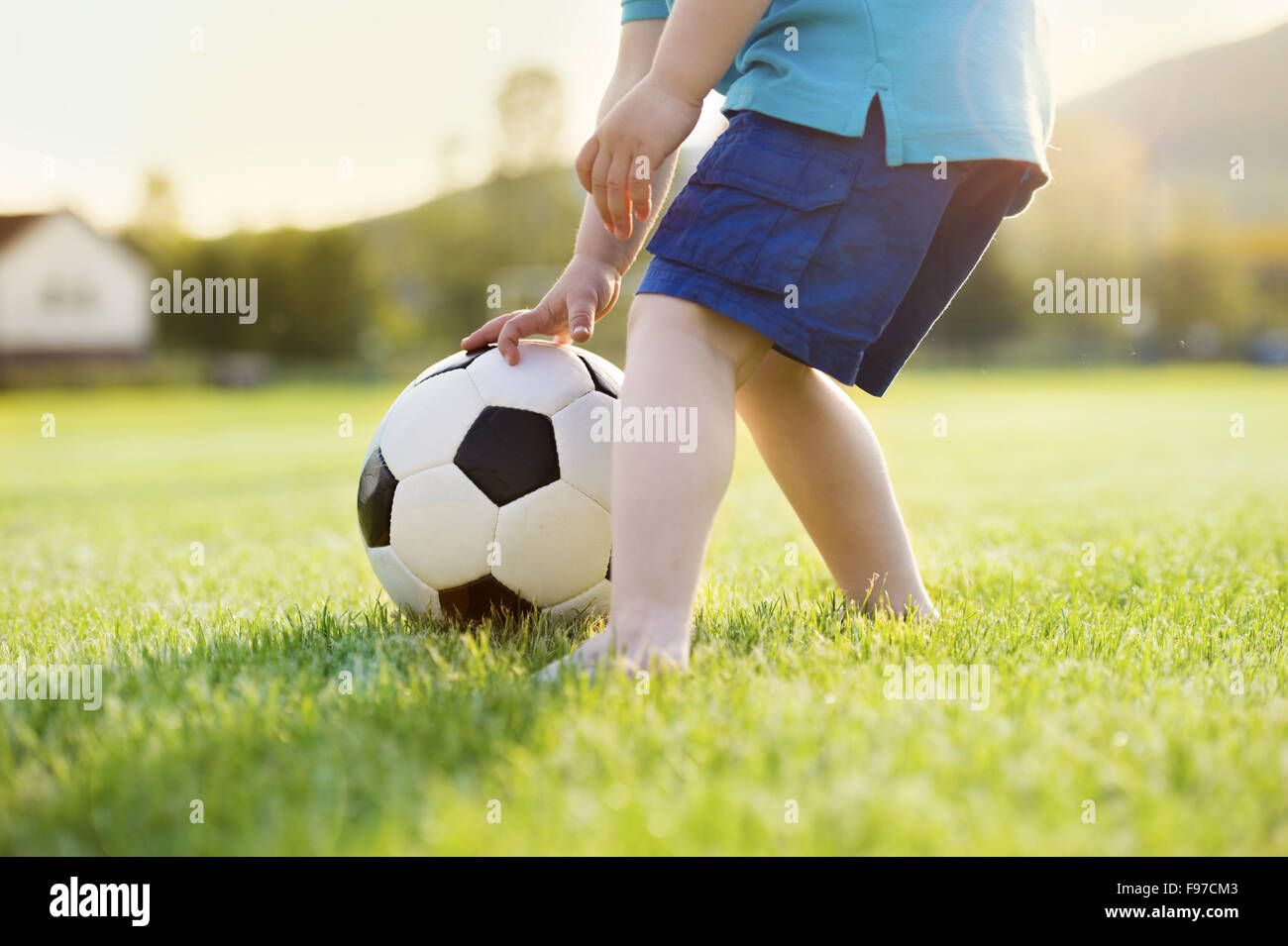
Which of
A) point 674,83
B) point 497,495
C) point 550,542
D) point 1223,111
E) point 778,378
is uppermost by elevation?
point 1223,111

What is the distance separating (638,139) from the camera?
192 cm

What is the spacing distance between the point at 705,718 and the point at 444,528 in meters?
0.98

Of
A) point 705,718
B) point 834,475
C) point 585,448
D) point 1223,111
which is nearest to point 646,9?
point 585,448

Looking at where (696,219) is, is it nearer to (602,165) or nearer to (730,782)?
(602,165)

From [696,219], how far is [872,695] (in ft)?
2.93

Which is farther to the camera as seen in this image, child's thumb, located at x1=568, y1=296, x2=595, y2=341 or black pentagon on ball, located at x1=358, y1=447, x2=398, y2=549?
black pentagon on ball, located at x1=358, y1=447, x2=398, y2=549

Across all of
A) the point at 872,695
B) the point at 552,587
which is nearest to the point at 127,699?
the point at 552,587

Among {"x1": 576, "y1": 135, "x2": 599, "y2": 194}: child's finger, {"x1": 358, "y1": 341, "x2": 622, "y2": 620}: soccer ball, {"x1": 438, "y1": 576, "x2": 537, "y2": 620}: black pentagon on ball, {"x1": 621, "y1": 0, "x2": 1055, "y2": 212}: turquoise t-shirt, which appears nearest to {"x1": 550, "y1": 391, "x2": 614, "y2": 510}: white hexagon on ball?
{"x1": 358, "y1": 341, "x2": 622, "y2": 620}: soccer ball

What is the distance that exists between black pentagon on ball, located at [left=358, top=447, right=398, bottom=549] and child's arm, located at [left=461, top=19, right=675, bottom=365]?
15.9 inches

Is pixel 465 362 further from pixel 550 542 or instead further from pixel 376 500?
pixel 550 542

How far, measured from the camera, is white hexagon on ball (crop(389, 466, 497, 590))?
2314 millimetres

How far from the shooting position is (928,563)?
134 inches

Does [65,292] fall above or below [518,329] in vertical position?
above

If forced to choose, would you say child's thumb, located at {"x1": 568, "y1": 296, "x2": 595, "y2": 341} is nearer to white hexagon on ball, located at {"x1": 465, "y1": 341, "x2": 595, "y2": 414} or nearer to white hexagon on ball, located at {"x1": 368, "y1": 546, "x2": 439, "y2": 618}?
white hexagon on ball, located at {"x1": 465, "y1": 341, "x2": 595, "y2": 414}
